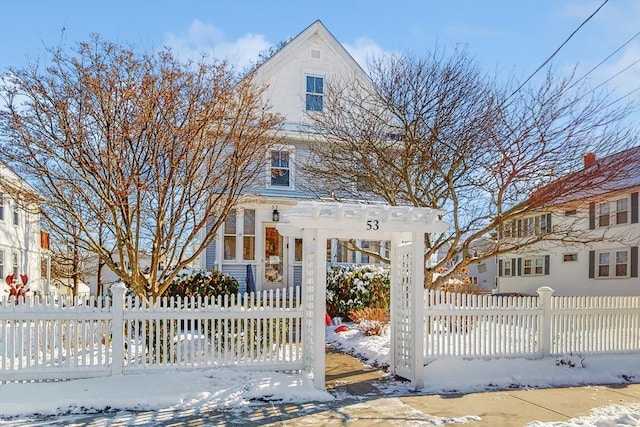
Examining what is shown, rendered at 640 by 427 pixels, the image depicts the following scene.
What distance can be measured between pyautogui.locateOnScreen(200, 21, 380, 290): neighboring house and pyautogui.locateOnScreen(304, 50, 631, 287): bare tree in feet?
10.4

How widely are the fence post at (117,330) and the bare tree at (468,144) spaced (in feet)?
17.9

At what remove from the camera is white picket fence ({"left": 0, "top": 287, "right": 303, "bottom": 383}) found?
6.70 meters

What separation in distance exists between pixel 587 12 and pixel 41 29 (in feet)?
30.2

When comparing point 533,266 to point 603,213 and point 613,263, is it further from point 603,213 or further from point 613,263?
point 603,213

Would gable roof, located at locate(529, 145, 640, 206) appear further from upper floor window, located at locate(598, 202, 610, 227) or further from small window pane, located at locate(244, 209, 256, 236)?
upper floor window, located at locate(598, 202, 610, 227)

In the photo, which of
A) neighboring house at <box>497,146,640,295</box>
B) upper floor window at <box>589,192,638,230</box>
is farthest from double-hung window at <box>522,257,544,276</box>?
upper floor window at <box>589,192,638,230</box>

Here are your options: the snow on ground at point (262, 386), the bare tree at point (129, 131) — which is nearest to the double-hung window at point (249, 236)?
the bare tree at point (129, 131)

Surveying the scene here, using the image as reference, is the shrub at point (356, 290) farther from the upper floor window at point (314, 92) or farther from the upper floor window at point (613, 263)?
the upper floor window at point (613, 263)

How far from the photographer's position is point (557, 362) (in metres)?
8.38

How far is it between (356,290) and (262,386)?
23.1ft

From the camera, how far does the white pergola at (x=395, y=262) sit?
23.2 ft

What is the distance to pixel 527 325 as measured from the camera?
A: 861 cm

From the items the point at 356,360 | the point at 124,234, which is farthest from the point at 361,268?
the point at 124,234

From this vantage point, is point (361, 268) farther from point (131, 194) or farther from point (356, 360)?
point (131, 194)
